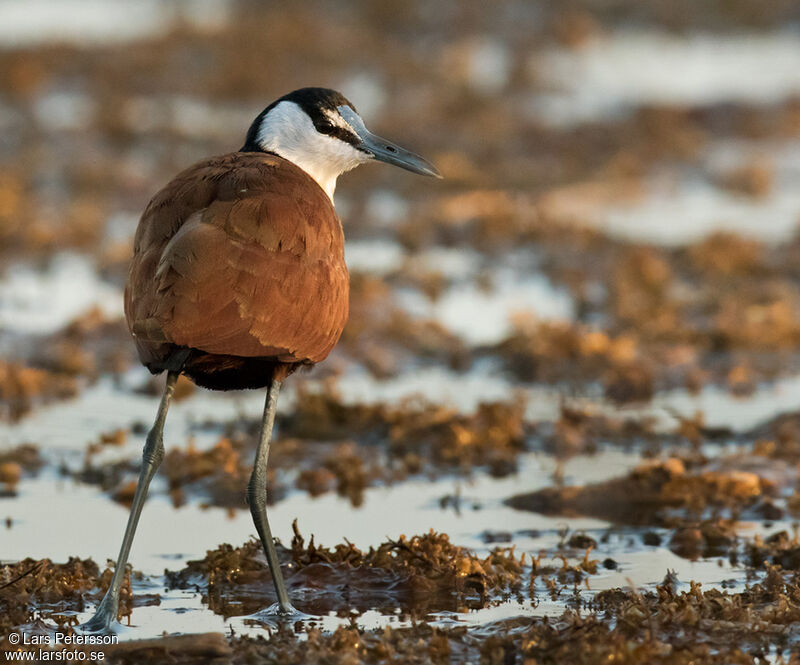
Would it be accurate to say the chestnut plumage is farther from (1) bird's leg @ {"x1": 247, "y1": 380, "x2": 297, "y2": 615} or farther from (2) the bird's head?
(2) the bird's head

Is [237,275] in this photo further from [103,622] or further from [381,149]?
[381,149]

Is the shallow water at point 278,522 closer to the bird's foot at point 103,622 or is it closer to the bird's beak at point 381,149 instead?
the bird's foot at point 103,622

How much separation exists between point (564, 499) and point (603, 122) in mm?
11206

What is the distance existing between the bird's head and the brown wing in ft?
1.73

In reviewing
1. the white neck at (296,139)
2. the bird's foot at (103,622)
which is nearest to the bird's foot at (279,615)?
the bird's foot at (103,622)

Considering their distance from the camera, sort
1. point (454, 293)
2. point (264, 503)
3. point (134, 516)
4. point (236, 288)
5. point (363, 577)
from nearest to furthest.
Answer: point (236, 288), point (134, 516), point (264, 503), point (363, 577), point (454, 293)

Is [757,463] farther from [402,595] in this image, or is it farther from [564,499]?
[402,595]

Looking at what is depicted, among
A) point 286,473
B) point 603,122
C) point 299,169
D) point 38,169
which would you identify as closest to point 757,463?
point 286,473

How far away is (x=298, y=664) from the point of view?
4.82m

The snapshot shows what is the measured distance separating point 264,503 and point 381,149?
173 cm

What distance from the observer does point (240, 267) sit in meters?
5.20

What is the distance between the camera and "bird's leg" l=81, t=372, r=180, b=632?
17.2 feet

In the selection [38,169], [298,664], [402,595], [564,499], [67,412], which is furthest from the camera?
[38,169]

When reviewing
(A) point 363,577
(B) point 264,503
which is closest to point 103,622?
(B) point 264,503
